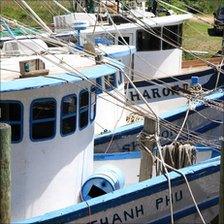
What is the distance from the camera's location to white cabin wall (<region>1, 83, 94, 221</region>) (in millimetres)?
7246

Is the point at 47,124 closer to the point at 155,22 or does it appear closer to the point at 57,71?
the point at 57,71

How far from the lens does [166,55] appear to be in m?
16.2

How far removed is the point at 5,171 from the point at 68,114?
1.73m

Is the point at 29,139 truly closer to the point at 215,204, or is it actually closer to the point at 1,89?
the point at 1,89

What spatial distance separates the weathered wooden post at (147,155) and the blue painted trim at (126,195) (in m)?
0.47

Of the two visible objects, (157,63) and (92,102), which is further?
(157,63)

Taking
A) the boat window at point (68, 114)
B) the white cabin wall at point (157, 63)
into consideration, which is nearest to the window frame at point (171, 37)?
the white cabin wall at point (157, 63)

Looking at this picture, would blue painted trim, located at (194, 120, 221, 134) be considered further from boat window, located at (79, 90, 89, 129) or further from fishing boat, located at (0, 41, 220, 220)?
boat window, located at (79, 90, 89, 129)

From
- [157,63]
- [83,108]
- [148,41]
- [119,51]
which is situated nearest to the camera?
[83,108]

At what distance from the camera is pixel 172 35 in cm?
1658

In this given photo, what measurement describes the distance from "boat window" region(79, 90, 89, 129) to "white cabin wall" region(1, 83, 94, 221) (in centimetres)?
10

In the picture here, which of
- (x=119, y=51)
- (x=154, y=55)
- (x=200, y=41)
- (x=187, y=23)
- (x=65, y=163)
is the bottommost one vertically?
(x=200, y=41)

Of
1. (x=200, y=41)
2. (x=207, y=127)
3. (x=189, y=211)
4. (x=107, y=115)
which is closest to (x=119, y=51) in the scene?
(x=107, y=115)

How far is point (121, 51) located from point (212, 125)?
2640mm
